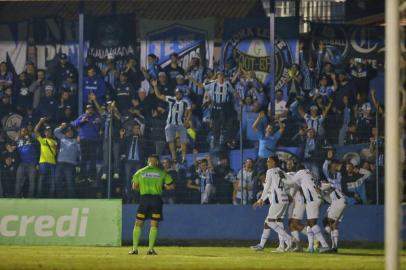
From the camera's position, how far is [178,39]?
2902 centimetres

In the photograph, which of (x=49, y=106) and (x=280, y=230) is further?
(x=49, y=106)

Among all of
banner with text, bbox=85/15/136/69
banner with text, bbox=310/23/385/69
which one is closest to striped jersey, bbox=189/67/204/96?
banner with text, bbox=85/15/136/69

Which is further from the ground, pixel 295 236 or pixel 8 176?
pixel 8 176

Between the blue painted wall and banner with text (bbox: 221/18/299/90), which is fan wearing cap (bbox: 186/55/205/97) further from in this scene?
the blue painted wall

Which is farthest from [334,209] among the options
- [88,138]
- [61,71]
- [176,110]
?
[61,71]

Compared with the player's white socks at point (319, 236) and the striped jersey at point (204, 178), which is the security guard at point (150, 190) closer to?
the player's white socks at point (319, 236)

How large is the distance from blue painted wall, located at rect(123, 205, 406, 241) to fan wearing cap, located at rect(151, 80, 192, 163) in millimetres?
1310

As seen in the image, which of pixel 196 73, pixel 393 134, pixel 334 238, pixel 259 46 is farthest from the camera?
pixel 259 46

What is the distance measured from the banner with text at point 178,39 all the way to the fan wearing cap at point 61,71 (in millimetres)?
1845

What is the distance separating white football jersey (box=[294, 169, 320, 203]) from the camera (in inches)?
933

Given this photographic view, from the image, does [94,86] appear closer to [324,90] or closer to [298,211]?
[324,90]

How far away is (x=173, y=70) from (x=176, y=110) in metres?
1.56

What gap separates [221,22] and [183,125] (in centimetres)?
369

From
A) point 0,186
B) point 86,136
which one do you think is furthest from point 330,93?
point 0,186
